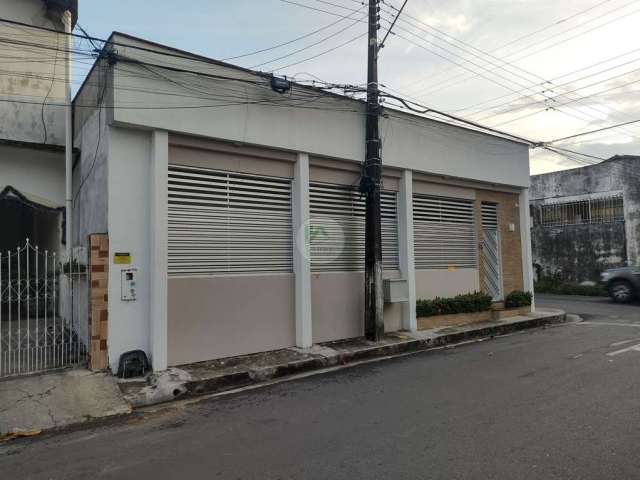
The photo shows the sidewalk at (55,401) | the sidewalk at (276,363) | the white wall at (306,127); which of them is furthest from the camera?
the white wall at (306,127)

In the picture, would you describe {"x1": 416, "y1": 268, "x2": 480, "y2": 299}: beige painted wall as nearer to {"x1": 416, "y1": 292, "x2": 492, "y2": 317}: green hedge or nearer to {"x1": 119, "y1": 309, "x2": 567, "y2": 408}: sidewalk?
{"x1": 416, "y1": 292, "x2": 492, "y2": 317}: green hedge

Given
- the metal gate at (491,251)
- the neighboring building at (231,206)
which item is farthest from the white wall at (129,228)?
the metal gate at (491,251)

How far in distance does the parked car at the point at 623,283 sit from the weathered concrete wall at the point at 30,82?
1726 cm

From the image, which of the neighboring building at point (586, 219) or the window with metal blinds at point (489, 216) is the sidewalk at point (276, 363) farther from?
the neighboring building at point (586, 219)

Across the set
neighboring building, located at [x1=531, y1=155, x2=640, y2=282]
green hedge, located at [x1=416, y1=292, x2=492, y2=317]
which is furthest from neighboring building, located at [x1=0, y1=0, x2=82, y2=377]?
neighboring building, located at [x1=531, y1=155, x2=640, y2=282]

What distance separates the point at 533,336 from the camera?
1043cm

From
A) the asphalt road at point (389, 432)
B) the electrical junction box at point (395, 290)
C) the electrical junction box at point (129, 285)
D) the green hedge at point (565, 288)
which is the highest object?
the electrical junction box at point (129, 285)

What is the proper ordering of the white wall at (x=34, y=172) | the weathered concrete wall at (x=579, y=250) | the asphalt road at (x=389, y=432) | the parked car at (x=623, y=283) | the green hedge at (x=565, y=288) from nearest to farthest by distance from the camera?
1. the asphalt road at (x=389, y=432)
2. the white wall at (x=34, y=172)
3. the parked car at (x=623, y=283)
4. the green hedge at (x=565, y=288)
5. the weathered concrete wall at (x=579, y=250)

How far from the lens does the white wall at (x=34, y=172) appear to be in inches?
386

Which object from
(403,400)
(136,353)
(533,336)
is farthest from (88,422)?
(533,336)

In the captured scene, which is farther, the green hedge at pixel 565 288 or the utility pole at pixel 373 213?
the green hedge at pixel 565 288

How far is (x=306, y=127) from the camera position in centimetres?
892

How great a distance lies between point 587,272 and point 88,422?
21463mm

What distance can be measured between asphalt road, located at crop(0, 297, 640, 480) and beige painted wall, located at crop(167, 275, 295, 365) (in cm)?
148
